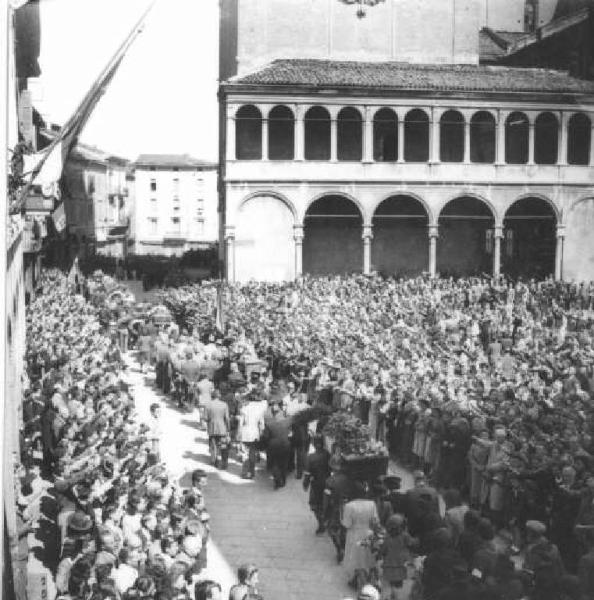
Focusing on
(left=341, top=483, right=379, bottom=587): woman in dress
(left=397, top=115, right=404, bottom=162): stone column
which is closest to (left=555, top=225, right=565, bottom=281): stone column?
(left=397, top=115, right=404, bottom=162): stone column

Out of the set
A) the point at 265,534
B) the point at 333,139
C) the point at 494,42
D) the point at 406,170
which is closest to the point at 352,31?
the point at 333,139

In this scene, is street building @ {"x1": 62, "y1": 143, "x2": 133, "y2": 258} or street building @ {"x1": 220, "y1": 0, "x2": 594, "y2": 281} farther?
street building @ {"x1": 62, "y1": 143, "x2": 133, "y2": 258}

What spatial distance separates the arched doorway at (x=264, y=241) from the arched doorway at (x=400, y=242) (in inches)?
187

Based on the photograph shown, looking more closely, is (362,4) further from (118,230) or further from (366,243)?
(118,230)

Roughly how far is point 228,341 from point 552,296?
13.2 meters

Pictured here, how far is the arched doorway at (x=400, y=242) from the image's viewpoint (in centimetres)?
4112

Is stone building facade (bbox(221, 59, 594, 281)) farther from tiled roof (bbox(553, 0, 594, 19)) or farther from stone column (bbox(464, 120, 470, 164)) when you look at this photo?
tiled roof (bbox(553, 0, 594, 19))

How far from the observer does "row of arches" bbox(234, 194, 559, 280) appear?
130 feet

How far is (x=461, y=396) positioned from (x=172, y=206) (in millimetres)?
75361

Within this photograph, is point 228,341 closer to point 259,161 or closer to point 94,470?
point 94,470

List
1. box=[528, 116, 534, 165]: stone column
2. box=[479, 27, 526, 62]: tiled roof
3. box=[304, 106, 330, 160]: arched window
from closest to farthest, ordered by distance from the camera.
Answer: box=[528, 116, 534, 165]: stone column
box=[304, 106, 330, 160]: arched window
box=[479, 27, 526, 62]: tiled roof

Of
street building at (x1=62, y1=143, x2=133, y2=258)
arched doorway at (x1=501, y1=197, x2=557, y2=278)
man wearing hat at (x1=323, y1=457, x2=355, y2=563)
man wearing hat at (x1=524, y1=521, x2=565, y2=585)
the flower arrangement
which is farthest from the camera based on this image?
street building at (x1=62, y1=143, x2=133, y2=258)

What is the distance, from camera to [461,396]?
581 inches

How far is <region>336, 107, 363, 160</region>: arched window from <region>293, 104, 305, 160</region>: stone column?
223cm
